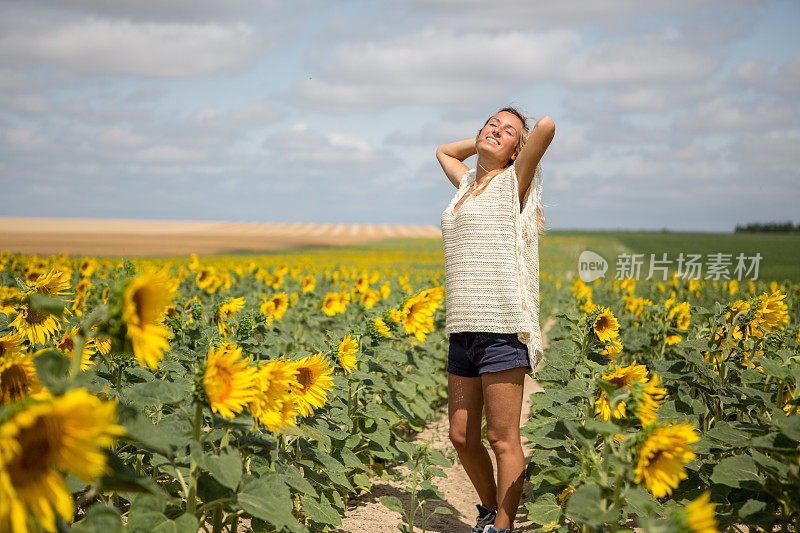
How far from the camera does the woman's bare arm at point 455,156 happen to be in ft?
12.7

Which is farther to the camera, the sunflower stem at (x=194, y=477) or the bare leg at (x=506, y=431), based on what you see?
the bare leg at (x=506, y=431)

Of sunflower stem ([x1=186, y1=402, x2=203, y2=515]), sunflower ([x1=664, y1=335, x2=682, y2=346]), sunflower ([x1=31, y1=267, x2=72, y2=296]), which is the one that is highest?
sunflower ([x1=31, y1=267, x2=72, y2=296])

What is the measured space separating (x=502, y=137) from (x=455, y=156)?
837 mm

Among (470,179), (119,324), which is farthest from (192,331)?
(119,324)

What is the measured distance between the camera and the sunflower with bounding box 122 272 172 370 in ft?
4.65

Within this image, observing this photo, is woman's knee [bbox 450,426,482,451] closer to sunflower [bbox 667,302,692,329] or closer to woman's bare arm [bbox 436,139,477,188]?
woman's bare arm [bbox 436,139,477,188]

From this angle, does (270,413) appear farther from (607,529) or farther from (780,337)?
(780,337)

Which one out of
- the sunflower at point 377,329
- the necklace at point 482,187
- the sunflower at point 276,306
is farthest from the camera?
the sunflower at point 276,306

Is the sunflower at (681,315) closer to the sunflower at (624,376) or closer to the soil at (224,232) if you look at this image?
the sunflower at (624,376)

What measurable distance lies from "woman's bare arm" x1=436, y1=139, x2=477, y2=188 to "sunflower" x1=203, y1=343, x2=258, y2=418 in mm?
2317

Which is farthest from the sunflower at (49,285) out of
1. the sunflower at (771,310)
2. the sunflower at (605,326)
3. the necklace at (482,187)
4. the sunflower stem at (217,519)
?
the sunflower at (771,310)

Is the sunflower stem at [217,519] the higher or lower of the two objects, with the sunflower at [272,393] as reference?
lower

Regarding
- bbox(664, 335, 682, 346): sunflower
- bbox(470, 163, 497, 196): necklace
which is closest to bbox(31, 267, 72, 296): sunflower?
bbox(470, 163, 497, 196): necklace

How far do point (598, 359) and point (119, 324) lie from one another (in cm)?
292
